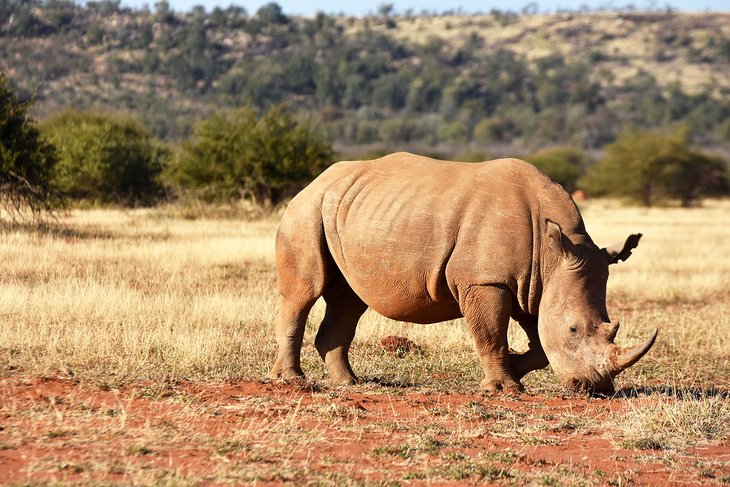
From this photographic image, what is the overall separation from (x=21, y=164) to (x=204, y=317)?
12016 mm

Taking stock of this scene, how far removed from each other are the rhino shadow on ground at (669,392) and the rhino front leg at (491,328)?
858 mm

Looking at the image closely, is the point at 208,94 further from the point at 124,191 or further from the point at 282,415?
the point at 282,415

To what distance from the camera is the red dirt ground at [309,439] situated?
5.59m

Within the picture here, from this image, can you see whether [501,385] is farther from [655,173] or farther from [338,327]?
[655,173]

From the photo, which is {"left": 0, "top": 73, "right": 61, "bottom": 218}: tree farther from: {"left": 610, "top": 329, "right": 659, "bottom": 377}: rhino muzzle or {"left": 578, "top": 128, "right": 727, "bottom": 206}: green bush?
{"left": 578, "top": 128, "right": 727, "bottom": 206}: green bush

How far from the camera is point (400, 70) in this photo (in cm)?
13275

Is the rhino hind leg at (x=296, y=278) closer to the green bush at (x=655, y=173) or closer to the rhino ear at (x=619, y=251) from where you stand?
the rhino ear at (x=619, y=251)

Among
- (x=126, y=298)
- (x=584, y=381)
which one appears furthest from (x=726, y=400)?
(x=126, y=298)

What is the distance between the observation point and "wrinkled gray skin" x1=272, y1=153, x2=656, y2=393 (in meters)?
7.82

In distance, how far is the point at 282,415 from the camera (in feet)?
22.6

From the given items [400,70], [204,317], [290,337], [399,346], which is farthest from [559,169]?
[400,70]

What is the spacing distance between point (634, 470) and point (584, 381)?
72.1 inches

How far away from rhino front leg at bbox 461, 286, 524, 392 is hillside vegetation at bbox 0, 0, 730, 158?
63120 mm

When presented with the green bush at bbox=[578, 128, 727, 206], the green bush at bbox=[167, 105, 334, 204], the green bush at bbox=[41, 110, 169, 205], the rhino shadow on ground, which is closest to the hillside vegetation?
the green bush at bbox=[578, 128, 727, 206]
